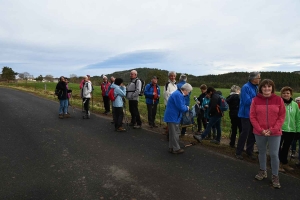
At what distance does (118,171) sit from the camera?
173 inches

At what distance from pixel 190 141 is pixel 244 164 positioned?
193 cm

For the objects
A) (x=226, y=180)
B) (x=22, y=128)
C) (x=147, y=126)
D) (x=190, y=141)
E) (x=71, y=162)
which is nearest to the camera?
(x=226, y=180)

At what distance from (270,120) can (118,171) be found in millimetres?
3170

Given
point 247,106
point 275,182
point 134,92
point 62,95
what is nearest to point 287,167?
point 275,182

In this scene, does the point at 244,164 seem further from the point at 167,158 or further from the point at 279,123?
the point at 167,158

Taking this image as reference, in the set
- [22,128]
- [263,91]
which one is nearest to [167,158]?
[263,91]

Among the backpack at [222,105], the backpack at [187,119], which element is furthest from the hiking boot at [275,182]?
the backpack at [187,119]

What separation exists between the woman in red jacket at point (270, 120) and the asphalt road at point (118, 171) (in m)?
0.50

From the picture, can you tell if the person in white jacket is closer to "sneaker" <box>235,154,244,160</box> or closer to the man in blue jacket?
the man in blue jacket

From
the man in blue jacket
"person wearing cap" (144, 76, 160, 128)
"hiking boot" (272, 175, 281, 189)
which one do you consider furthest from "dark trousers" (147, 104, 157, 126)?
"hiking boot" (272, 175, 281, 189)

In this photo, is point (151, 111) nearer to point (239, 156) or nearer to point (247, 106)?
point (239, 156)

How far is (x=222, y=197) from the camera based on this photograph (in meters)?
3.51

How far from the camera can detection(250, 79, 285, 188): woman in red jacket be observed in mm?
3955

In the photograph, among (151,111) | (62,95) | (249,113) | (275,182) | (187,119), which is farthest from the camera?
(62,95)
